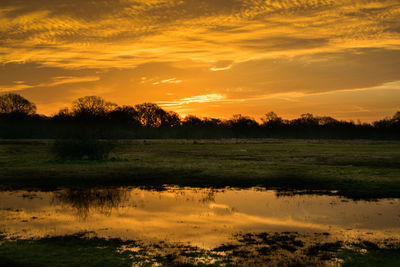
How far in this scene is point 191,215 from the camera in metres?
16.0

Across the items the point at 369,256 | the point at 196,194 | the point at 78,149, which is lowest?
the point at 369,256

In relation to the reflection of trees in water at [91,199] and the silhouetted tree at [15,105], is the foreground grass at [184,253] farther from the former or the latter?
the silhouetted tree at [15,105]

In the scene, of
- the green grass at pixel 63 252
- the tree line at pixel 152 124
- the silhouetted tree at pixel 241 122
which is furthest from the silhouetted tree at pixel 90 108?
the green grass at pixel 63 252

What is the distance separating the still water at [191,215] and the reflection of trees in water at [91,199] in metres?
0.04

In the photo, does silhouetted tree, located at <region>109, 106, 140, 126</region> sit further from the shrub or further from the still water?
the still water

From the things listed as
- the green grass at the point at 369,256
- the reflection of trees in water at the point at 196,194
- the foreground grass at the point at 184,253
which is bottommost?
the green grass at the point at 369,256

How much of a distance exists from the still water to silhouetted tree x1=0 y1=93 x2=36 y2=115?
113m

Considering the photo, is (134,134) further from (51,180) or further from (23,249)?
(23,249)

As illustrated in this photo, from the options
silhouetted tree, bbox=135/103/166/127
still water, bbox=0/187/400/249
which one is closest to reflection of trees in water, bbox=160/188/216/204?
still water, bbox=0/187/400/249

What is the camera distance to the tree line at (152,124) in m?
116

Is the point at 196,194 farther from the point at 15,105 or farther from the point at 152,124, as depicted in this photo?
the point at 152,124

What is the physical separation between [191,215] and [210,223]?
63.9 inches

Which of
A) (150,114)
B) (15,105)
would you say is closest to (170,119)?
(150,114)

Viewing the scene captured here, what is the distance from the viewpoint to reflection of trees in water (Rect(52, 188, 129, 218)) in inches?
664
